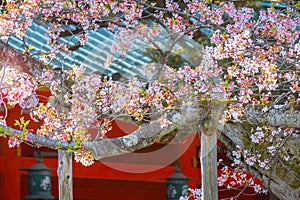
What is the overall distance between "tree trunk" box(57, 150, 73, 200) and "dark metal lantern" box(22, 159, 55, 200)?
1821mm

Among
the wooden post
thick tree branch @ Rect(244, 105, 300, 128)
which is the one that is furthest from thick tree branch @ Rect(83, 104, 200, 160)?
thick tree branch @ Rect(244, 105, 300, 128)

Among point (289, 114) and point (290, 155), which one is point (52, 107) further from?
point (290, 155)

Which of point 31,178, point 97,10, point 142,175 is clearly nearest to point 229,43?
point 97,10

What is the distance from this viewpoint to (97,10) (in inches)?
198

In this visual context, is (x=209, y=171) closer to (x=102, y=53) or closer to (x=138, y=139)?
(x=138, y=139)

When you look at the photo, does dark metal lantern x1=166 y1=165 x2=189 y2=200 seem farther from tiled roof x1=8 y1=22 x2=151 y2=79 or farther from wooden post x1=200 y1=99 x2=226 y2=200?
wooden post x1=200 y1=99 x2=226 y2=200

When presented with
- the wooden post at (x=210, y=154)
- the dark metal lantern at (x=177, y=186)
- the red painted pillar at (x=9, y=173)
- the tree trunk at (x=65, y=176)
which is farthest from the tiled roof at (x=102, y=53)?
the red painted pillar at (x=9, y=173)

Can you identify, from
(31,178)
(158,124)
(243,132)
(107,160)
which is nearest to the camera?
(158,124)

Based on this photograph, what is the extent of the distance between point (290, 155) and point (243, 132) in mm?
448

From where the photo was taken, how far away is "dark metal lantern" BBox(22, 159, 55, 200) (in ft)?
22.3

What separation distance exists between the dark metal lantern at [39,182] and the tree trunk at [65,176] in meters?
1.82

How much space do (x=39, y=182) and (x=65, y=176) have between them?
1901 mm

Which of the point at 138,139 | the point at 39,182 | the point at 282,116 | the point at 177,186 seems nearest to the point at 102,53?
the point at 39,182

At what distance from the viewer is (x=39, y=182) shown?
268 inches
